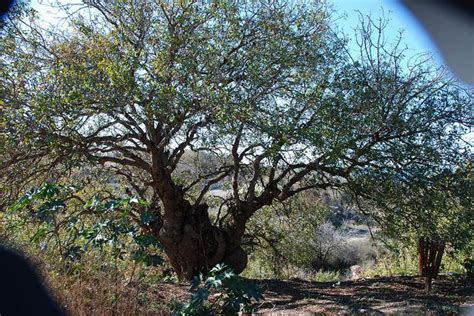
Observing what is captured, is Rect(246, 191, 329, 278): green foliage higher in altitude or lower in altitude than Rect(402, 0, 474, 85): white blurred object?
lower

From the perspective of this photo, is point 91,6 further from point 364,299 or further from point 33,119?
point 364,299

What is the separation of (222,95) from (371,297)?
3989 millimetres

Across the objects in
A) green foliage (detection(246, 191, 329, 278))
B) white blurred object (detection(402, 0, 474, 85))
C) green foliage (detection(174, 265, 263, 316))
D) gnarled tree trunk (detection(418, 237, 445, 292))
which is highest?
white blurred object (detection(402, 0, 474, 85))

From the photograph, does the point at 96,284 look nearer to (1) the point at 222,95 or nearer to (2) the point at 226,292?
(2) the point at 226,292

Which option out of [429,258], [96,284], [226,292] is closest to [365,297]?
[429,258]

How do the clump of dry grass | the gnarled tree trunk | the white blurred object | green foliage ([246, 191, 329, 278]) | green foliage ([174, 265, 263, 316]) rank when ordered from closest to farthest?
1. green foliage ([174, 265, 263, 316])
2. the clump of dry grass
3. the white blurred object
4. the gnarled tree trunk
5. green foliage ([246, 191, 329, 278])

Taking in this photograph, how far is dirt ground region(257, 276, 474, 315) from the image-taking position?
7.60 metres

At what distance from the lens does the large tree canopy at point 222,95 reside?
7223 millimetres

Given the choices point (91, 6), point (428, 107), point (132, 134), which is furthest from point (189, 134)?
point (428, 107)

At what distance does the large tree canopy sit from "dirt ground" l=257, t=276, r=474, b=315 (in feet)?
5.55

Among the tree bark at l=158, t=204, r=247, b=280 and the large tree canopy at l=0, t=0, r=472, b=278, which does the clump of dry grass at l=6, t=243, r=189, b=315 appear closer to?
the large tree canopy at l=0, t=0, r=472, b=278

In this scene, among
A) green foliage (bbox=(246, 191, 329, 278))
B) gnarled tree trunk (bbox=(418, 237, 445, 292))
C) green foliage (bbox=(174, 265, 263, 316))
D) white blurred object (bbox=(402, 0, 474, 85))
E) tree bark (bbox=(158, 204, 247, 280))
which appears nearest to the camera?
green foliage (bbox=(174, 265, 263, 316))

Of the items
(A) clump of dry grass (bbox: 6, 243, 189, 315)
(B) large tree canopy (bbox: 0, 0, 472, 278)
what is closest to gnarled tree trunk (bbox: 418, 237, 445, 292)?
(B) large tree canopy (bbox: 0, 0, 472, 278)

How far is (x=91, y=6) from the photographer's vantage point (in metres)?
8.67
